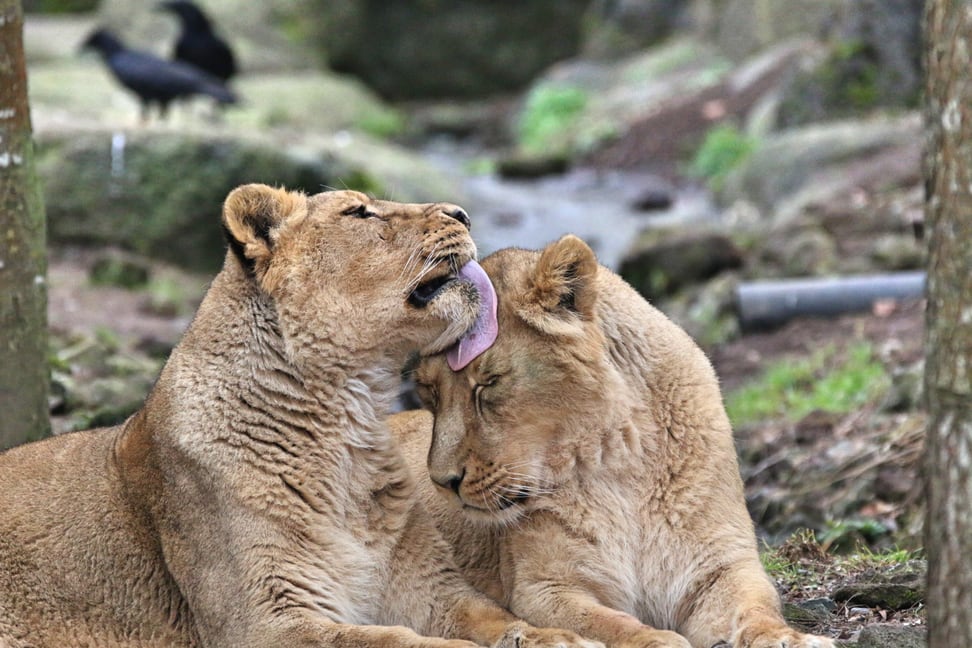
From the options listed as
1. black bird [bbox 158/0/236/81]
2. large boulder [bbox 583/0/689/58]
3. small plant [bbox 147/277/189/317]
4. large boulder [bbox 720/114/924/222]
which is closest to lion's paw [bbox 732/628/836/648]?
small plant [bbox 147/277/189/317]

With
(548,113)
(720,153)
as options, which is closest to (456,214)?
(720,153)

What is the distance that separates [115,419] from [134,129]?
23.5ft

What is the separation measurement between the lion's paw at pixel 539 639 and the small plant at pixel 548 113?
19.6 meters

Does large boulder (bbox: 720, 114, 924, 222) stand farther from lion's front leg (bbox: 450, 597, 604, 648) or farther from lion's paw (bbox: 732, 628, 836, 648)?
lion's paw (bbox: 732, 628, 836, 648)

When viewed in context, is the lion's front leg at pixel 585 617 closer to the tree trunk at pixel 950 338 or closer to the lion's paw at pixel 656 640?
the lion's paw at pixel 656 640

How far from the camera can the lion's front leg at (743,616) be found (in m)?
4.56

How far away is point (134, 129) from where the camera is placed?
14.3m

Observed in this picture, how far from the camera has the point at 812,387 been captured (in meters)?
10.5

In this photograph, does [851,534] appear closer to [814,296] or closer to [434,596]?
[434,596]

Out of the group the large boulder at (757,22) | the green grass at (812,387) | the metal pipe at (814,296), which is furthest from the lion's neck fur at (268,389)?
the large boulder at (757,22)

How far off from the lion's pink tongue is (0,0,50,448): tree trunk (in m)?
2.18

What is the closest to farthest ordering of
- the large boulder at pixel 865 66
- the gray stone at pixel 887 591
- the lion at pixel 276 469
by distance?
1. the lion at pixel 276 469
2. the gray stone at pixel 887 591
3. the large boulder at pixel 865 66

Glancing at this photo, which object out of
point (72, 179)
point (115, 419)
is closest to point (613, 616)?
point (115, 419)

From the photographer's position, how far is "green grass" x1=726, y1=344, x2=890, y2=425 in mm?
9703
